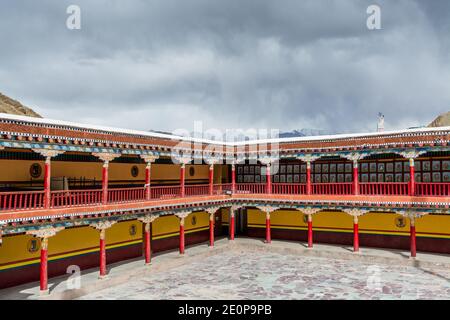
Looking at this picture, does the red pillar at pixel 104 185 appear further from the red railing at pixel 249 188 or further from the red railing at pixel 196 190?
the red railing at pixel 249 188

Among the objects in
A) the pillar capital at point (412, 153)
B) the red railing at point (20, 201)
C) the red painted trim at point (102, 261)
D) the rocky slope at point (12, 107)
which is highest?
the rocky slope at point (12, 107)

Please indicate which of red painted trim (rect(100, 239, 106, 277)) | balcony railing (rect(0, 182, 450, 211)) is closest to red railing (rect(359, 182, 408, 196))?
balcony railing (rect(0, 182, 450, 211))

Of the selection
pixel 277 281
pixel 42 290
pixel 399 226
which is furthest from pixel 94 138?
pixel 399 226

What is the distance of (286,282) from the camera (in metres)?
17.5

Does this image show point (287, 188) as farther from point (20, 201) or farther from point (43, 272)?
point (20, 201)

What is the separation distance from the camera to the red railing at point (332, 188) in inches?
883

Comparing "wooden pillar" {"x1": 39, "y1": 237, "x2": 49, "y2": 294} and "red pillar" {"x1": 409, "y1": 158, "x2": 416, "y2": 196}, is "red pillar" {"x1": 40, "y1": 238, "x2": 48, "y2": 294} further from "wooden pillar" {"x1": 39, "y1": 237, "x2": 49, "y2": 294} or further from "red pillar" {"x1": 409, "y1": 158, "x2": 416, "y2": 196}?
"red pillar" {"x1": 409, "y1": 158, "x2": 416, "y2": 196}

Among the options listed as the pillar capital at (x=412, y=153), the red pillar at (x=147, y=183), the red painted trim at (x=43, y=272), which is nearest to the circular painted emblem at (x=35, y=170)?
the red painted trim at (x=43, y=272)

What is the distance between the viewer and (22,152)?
16406 mm

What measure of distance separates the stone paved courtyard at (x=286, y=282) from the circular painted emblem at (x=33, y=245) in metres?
3.25

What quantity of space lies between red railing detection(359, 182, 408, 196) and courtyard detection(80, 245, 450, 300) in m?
3.74

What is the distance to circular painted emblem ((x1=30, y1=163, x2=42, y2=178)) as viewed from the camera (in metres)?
16.9

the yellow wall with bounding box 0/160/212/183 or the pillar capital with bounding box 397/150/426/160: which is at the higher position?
the pillar capital with bounding box 397/150/426/160

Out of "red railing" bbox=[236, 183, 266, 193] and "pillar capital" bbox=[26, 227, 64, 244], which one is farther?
"red railing" bbox=[236, 183, 266, 193]
